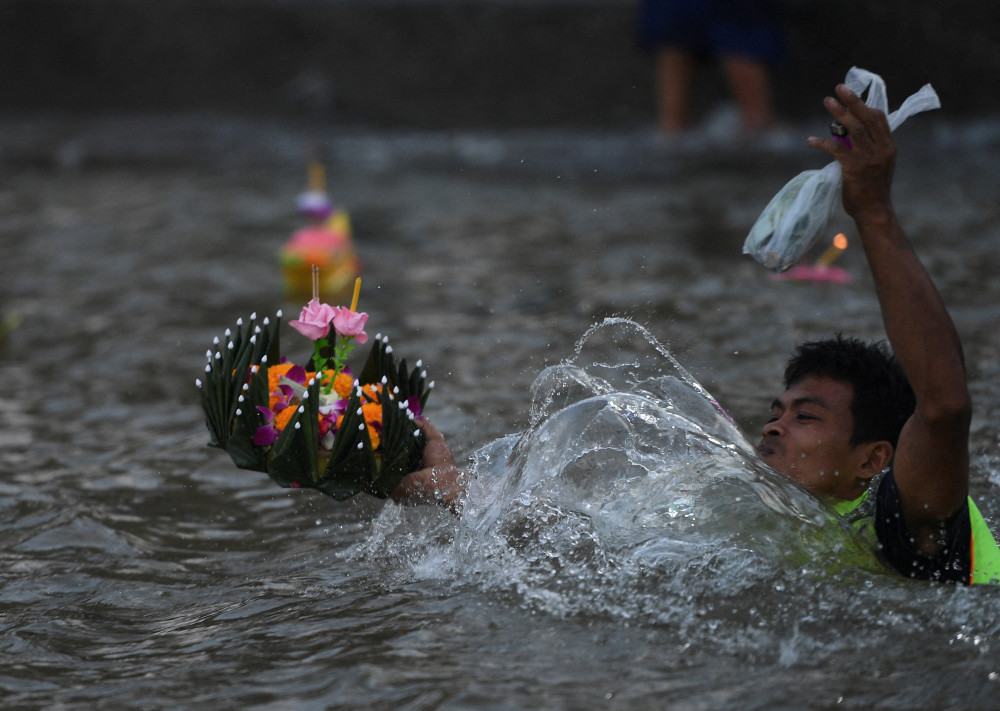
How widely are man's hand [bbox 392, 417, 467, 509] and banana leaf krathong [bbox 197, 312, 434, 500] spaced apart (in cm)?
4

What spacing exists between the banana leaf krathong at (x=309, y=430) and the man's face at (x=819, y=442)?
3.36 feet

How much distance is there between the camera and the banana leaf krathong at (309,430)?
11.3 feet

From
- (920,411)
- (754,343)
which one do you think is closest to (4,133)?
(754,343)

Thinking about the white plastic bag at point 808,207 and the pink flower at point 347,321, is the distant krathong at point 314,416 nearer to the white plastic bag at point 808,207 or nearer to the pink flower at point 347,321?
the pink flower at point 347,321

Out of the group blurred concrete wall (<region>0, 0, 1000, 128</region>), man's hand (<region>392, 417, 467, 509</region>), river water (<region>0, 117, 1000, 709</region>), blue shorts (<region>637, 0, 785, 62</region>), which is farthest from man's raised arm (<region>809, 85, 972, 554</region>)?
blurred concrete wall (<region>0, 0, 1000, 128</region>)

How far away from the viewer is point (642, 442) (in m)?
3.81

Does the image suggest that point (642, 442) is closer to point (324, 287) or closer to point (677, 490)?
point (677, 490)

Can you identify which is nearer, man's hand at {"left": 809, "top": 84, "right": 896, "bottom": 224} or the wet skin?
man's hand at {"left": 809, "top": 84, "right": 896, "bottom": 224}

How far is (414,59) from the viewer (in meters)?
12.4

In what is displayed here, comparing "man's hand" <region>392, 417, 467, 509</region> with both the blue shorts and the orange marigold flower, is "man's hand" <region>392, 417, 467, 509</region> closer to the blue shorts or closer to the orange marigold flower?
the orange marigold flower

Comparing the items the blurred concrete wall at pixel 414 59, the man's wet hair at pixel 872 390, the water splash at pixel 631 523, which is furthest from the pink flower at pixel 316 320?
the blurred concrete wall at pixel 414 59

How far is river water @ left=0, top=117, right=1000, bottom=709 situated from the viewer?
3.02m

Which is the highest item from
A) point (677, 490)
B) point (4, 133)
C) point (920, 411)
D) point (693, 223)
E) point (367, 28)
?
point (367, 28)

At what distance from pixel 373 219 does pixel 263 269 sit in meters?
1.48
